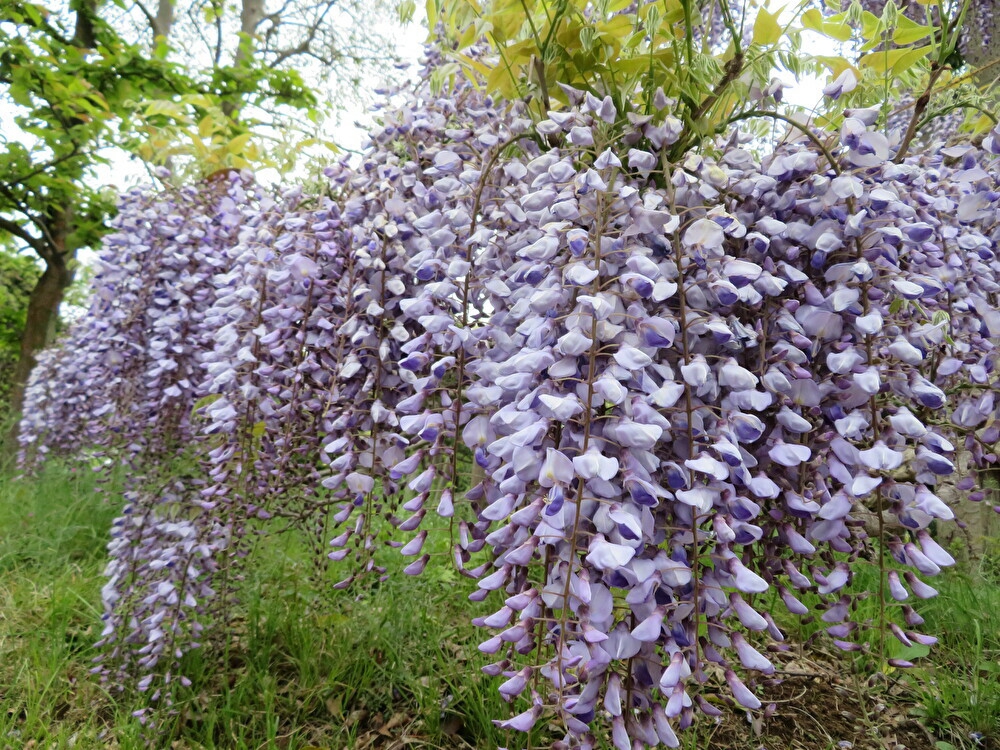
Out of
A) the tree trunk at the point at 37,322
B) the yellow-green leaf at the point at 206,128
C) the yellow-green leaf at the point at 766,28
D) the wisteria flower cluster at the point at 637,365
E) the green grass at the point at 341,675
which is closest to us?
the wisteria flower cluster at the point at 637,365

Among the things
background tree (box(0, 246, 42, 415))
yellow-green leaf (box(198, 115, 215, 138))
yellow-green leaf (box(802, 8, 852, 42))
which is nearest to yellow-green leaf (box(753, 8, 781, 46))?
yellow-green leaf (box(802, 8, 852, 42))

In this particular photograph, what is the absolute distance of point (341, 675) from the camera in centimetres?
211

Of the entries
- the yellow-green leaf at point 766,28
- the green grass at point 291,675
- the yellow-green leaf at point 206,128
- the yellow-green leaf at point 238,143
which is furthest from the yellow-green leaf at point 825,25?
the yellow-green leaf at point 206,128

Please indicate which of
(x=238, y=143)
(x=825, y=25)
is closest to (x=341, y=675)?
(x=238, y=143)

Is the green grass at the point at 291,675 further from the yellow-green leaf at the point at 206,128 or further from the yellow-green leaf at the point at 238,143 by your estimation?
the yellow-green leaf at the point at 206,128

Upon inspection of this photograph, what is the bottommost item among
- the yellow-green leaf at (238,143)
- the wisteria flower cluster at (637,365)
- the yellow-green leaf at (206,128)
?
the wisteria flower cluster at (637,365)

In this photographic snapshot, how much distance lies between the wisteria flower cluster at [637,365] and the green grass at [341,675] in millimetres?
582

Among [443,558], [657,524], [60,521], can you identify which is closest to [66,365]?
[60,521]

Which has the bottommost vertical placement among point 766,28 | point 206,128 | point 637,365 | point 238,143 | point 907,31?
point 637,365

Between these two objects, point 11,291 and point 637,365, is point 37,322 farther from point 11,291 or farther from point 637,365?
point 637,365

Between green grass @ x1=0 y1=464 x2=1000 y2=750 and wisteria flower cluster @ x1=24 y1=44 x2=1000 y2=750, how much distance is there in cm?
58

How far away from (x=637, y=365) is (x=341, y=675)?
5.56 ft

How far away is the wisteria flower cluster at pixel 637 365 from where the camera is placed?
944 mm

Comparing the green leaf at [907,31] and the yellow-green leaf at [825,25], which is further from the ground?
the green leaf at [907,31]
